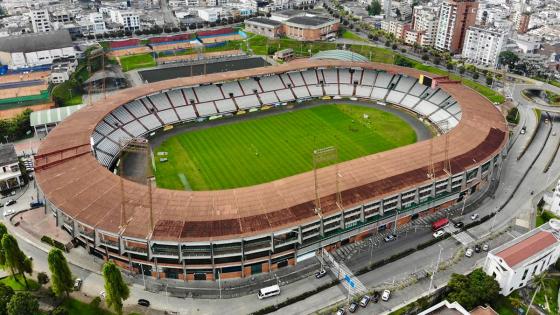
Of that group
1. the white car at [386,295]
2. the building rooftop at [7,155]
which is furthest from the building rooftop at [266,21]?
the white car at [386,295]

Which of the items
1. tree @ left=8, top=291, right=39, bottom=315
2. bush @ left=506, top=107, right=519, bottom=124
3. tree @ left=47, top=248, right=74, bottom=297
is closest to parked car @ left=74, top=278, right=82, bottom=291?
tree @ left=47, top=248, right=74, bottom=297

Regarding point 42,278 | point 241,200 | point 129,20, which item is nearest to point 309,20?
point 129,20

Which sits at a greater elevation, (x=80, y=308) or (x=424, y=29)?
(x=424, y=29)

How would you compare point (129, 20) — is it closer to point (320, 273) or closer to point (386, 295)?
point (320, 273)

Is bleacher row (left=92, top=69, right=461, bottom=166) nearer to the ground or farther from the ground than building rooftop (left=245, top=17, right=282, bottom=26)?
nearer to the ground

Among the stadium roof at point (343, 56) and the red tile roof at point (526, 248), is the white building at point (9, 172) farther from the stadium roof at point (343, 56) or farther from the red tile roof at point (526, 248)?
the stadium roof at point (343, 56)

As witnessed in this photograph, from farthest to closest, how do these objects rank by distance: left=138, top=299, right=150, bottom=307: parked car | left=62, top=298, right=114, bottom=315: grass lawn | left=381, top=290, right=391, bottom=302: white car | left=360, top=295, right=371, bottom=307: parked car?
left=381, top=290, right=391, bottom=302: white car, left=138, top=299, right=150, bottom=307: parked car, left=360, top=295, right=371, bottom=307: parked car, left=62, top=298, right=114, bottom=315: grass lawn

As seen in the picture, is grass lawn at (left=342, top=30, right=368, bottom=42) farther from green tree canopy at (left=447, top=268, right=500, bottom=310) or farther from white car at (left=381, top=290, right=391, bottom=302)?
white car at (left=381, top=290, right=391, bottom=302)
